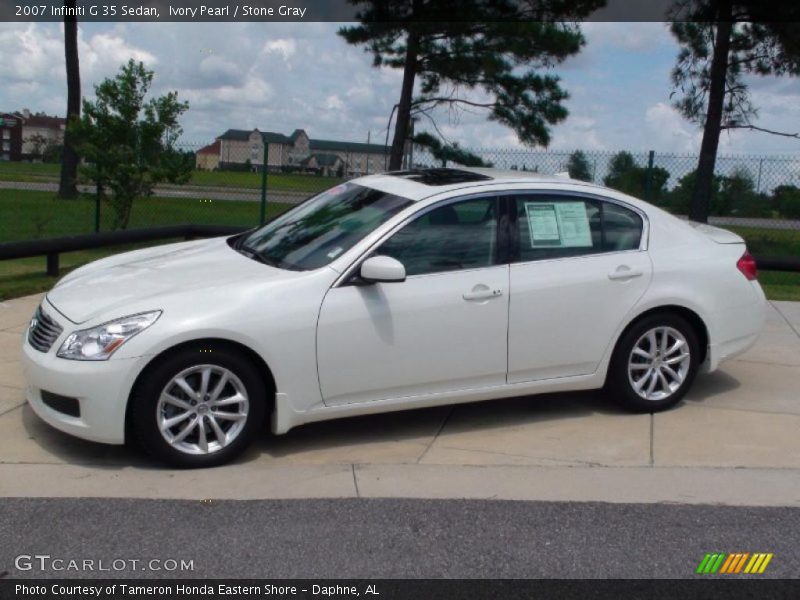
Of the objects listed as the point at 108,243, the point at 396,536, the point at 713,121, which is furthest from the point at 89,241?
the point at 713,121

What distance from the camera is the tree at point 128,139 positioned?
14.5 metres

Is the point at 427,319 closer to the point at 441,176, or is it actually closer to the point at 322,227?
the point at 322,227

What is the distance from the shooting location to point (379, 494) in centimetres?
502

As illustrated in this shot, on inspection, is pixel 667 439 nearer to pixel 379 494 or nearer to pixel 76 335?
pixel 379 494

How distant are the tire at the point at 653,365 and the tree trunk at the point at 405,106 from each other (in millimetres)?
10891

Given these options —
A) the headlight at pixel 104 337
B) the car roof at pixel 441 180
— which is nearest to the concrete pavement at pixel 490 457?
the headlight at pixel 104 337

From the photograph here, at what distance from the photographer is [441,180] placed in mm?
6418

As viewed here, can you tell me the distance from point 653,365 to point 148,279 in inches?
131

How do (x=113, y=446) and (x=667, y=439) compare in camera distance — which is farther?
(x=667, y=439)

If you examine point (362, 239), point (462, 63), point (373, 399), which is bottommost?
point (373, 399)

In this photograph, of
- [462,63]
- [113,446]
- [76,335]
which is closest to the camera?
[76,335]

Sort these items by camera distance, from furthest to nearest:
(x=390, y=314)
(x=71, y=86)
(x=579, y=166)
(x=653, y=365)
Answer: (x=71, y=86) < (x=579, y=166) < (x=653, y=365) < (x=390, y=314)

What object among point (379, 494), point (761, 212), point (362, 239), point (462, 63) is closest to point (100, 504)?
point (379, 494)

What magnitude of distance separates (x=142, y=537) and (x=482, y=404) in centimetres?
299
